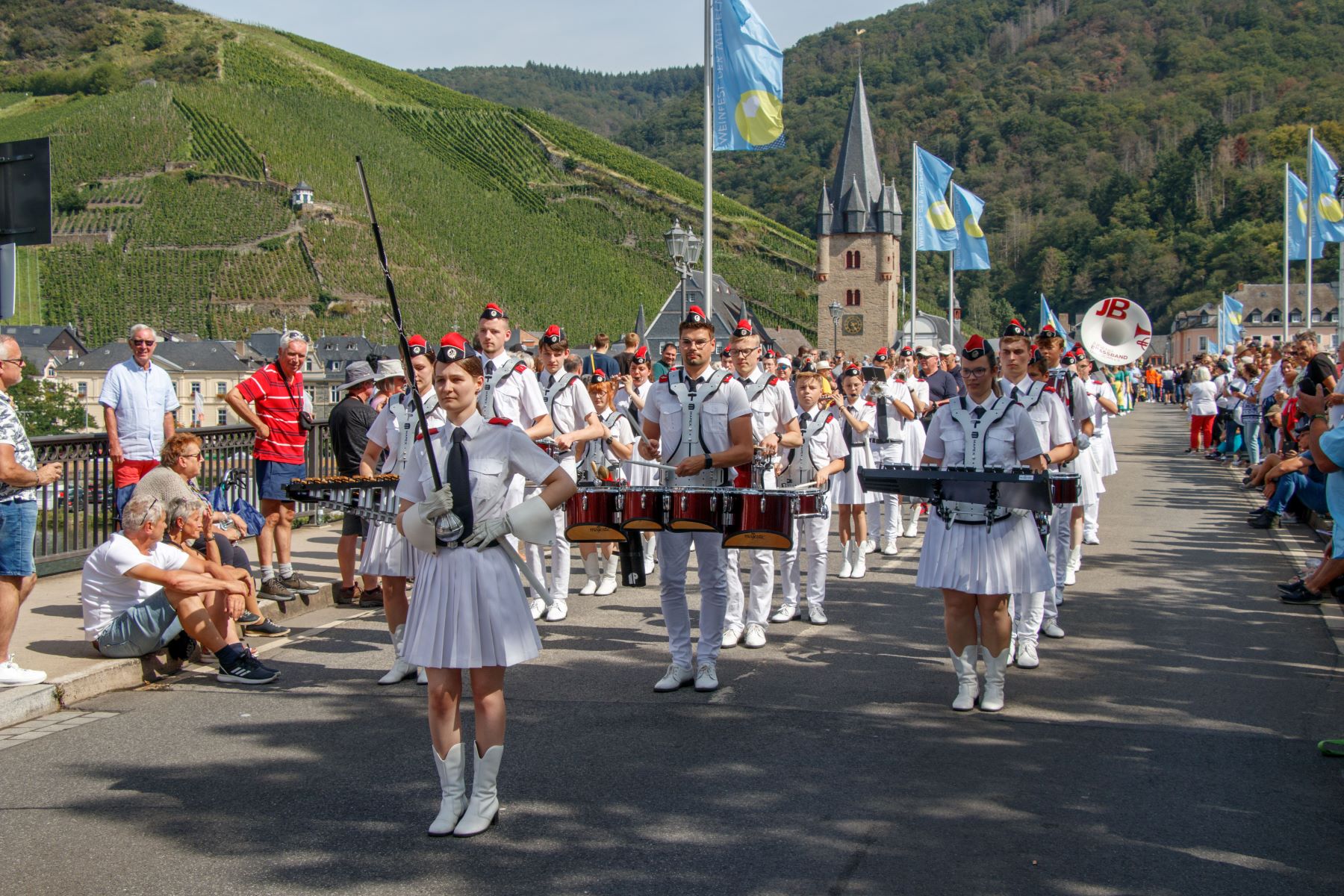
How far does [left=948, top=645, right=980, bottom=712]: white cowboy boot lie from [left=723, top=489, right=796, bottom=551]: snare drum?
1.17 m

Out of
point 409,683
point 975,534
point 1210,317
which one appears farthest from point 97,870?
point 1210,317

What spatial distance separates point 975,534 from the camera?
6.87 m

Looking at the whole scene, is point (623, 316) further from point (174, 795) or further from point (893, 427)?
point (174, 795)

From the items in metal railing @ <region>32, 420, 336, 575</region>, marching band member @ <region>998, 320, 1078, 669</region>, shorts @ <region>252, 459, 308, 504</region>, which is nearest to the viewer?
marching band member @ <region>998, 320, 1078, 669</region>

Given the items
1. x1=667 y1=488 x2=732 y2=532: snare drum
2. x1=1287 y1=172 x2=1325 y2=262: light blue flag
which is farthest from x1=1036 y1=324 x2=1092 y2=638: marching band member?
x1=1287 y1=172 x2=1325 y2=262: light blue flag

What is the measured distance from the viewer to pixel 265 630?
30.9 ft

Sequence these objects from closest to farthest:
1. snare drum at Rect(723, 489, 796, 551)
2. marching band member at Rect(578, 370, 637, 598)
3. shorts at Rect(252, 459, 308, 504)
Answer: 1. snare drum at Rect(723, 489, 796, 551)
2. shorts at Rect(252, 459, 308, 504)
3. marching band member at Rect(578, 370, 637, 598)

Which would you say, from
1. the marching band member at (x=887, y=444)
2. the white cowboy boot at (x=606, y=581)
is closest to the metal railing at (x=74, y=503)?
the white cowboy boot at (x=606, y=581)

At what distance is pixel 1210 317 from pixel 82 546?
383 ft

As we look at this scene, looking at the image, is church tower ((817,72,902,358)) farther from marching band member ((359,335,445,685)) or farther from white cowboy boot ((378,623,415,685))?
white cowboy boot ((378,623,415,685))

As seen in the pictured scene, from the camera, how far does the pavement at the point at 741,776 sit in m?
4.84

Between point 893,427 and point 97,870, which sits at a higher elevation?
point 893,427

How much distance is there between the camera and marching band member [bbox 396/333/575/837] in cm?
503

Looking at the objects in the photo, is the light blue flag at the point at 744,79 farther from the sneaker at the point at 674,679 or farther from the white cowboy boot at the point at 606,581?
the sneaker at the point at 674,679
